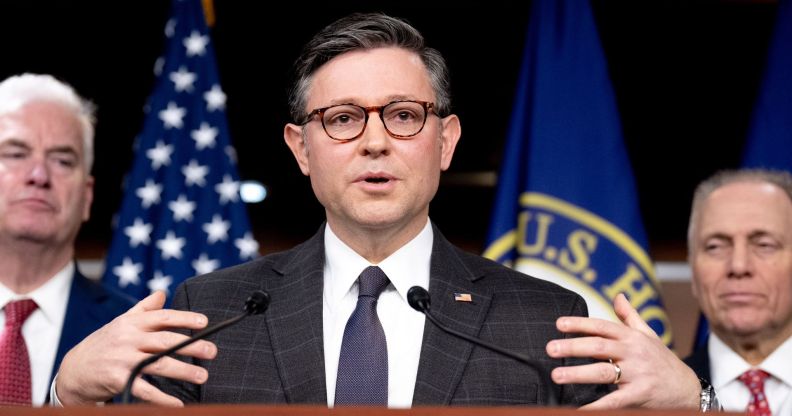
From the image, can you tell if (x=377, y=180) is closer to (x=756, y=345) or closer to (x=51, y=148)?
(x=51, y=148)

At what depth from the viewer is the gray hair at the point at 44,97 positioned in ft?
10.3

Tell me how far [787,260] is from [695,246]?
269 millimetres

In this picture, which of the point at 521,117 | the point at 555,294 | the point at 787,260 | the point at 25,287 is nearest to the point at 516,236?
the point at 521,117

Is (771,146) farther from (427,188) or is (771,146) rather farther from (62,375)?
(62,375)

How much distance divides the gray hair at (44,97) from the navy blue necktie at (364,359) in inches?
56.1

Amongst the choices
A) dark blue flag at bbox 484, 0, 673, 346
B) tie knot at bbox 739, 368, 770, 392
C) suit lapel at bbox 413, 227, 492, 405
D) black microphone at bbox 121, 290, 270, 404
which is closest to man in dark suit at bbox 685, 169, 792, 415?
tie knot at bbox 739, 368, 770, 392

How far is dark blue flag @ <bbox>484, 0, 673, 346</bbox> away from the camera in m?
3.31

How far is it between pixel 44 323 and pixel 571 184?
168 centimetres

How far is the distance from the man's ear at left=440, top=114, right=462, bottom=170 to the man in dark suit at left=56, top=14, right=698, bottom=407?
0.02 metres

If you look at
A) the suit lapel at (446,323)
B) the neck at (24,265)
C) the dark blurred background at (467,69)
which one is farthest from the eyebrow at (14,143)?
the suit lapel at (446,323)

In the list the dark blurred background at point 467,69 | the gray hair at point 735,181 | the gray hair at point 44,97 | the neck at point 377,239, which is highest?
the dark blurred background at point 467,69

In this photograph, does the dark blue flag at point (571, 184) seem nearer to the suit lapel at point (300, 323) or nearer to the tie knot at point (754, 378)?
the tie knot at point (754, 378)

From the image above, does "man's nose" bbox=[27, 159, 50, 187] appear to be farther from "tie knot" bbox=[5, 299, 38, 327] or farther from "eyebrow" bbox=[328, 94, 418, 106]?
"eyebrow" bbox=[328, 94, 418, 106]

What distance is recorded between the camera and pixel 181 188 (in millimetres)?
3547
